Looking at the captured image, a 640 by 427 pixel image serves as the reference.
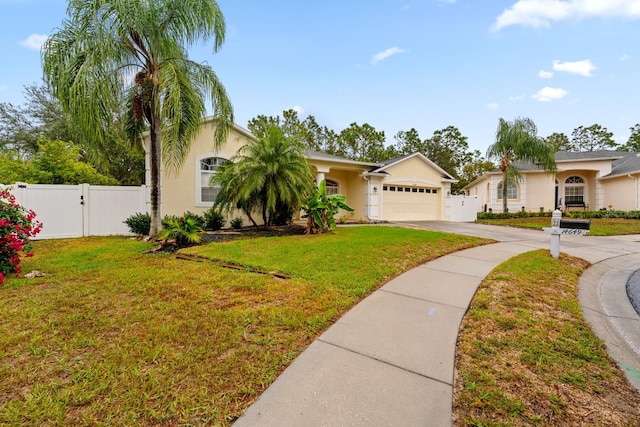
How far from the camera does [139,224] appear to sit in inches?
372

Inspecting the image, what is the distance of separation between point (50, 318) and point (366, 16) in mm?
12334

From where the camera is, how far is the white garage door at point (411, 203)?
16.0 metres

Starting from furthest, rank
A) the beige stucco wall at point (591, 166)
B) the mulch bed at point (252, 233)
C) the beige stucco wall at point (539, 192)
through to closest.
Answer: the beige stucco wall at point (539, 192) → the beige stucco wall at point (591, 166) → the mulch bed at point (252, 233)

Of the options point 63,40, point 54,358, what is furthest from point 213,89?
point 54,358

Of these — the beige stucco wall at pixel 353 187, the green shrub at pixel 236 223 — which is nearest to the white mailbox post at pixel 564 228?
the beige stucco wall at pixel 353 187

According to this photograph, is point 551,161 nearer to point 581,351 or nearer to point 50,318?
point 581,351

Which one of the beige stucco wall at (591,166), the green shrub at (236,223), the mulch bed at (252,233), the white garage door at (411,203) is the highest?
the beige stucco wall at (591,166)

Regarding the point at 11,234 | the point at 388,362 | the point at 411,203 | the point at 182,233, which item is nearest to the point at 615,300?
the point at 388,362

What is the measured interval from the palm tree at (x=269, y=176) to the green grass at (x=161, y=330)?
3.22 meters

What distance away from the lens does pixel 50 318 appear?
10.4ft

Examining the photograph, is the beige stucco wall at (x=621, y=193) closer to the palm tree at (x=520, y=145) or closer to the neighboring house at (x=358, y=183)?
the palm tree at (x=520, y=145)

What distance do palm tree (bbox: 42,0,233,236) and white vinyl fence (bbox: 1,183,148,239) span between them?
2.31 metres

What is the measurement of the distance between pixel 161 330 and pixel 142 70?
832 centimetres

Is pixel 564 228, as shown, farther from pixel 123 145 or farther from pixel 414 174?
pixel 123 145
